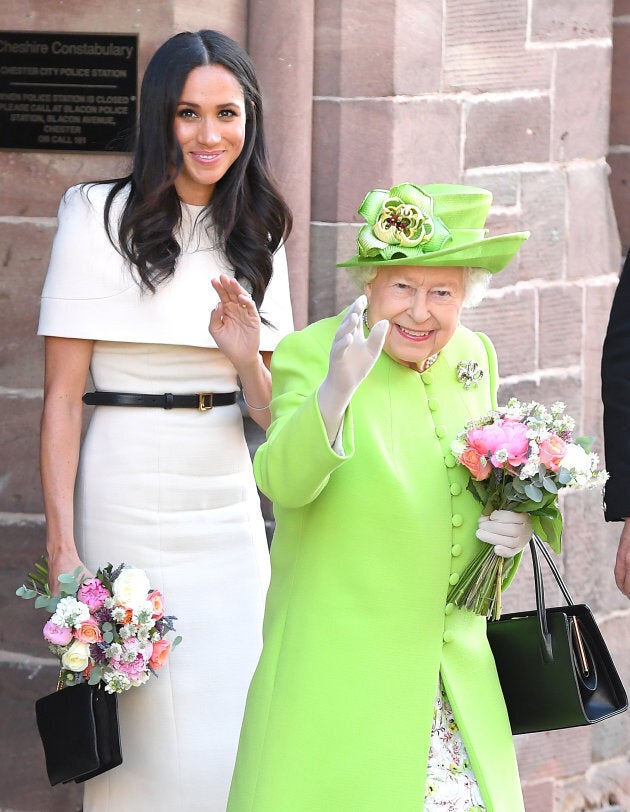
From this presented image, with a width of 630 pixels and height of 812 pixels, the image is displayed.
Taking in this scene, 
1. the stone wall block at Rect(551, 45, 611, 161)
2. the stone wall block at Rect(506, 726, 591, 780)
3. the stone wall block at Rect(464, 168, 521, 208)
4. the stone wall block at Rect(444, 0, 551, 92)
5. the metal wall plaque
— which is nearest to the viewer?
the metal wall plaque

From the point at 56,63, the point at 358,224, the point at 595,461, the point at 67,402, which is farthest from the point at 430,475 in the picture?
the point at 56,63

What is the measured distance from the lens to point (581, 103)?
4.88 meters

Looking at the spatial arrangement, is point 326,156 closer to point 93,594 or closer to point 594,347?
point 594,347

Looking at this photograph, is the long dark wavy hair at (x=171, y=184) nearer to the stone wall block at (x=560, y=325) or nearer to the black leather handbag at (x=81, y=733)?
the black leather handbag at (x=81, y=733)

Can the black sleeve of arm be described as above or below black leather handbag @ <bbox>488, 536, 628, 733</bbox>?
above

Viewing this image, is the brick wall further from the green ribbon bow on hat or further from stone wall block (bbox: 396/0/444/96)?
the green ribbon bow on hat

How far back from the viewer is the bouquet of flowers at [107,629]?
3.17m

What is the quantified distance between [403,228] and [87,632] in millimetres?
1135

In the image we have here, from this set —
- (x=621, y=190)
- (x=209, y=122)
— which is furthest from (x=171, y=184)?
(x=621, y=190)

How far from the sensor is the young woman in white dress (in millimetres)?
3389

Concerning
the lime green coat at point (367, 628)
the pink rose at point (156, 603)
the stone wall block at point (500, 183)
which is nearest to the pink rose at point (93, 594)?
the pink rose at point (156, 603)

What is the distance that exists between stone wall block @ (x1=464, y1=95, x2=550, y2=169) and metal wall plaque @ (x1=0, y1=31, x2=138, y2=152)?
1.06 m

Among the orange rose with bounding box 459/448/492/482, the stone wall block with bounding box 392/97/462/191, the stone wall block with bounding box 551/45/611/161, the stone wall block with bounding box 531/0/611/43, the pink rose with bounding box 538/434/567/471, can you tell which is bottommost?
the orange rose with bounding box 459/448/492/482

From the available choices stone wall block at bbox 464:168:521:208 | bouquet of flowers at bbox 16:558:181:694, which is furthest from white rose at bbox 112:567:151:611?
stone wall block at bbox 464:168:521:208
